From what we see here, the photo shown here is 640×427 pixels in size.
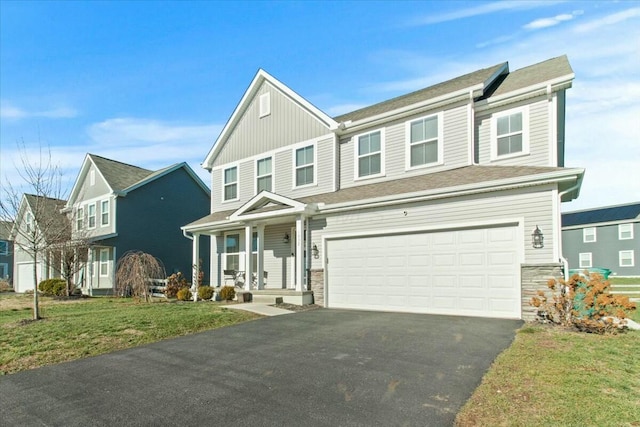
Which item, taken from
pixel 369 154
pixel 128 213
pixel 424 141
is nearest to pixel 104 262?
pixel 128 213

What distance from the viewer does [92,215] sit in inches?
957

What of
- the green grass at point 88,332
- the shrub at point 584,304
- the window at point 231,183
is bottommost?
the green grass at point 88,332

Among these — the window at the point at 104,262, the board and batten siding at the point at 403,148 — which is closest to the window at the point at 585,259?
the board and batten siding at the point at 403,148

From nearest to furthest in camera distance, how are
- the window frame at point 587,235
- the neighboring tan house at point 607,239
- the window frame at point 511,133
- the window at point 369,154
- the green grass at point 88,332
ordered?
the green grass at point 88,332 → the window frame at point 511,133 → the window at point 369,154 → the neighboring tan house at point 607,239 → the window frame at point 587,235

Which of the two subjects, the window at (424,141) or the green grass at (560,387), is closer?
the green grass at (560,387)

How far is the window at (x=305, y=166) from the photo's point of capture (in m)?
15.0

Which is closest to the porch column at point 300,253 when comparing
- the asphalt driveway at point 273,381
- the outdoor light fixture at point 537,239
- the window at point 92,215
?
the asphalt driveway at point 273,381

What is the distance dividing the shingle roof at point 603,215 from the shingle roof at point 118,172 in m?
35.6

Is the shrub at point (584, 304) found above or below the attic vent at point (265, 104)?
below

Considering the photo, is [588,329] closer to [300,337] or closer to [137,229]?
[300,337]

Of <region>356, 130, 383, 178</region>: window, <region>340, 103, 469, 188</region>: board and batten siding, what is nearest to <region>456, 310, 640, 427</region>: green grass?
<region>340, 103, 469, 188</region>: board and batten siding

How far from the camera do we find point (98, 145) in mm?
24734

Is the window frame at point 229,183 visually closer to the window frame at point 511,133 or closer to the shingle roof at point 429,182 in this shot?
the shingle roof at point 429,182

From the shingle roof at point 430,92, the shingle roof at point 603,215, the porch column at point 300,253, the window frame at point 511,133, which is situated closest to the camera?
the window frame at point 511,133
